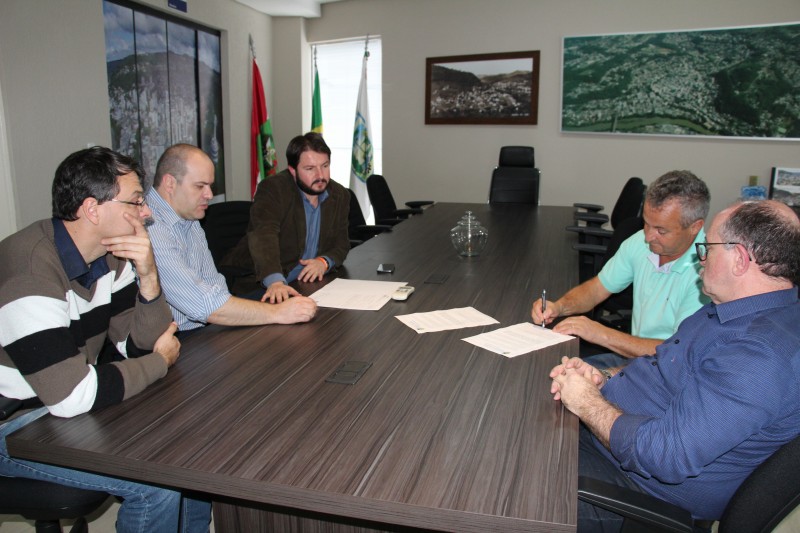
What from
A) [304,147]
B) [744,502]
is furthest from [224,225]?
[744,502]

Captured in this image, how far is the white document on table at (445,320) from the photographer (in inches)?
77.1

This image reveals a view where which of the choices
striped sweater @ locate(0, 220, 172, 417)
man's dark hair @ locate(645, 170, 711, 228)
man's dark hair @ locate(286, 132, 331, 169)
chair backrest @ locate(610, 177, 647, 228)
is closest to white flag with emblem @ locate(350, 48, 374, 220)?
chair backrest @ locate(610, 177, 647, 228)

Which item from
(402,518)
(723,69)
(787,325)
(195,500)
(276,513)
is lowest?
(195,500)

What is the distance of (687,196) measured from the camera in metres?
2.10

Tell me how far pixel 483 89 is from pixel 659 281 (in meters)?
Result: 4.70

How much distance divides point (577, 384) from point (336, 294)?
118cm

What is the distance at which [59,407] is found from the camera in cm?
129

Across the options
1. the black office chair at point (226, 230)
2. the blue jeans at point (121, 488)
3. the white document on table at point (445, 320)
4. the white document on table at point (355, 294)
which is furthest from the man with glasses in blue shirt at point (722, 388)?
the black office chair at point (226, 230)

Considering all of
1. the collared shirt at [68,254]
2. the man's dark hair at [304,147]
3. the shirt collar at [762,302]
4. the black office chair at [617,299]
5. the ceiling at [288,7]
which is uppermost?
the ceiling at [288,7]

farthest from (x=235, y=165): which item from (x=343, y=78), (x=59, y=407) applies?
(x=59, y=407)

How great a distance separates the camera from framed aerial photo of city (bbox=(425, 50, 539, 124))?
6.25 metres

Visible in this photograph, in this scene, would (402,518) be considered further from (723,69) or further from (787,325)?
(723,69)

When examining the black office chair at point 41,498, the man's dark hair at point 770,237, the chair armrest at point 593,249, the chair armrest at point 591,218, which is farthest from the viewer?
the chair armrest at point 591,218

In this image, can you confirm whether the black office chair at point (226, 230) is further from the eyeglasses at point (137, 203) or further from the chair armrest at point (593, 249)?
the chair armrest at point (593, 249)
